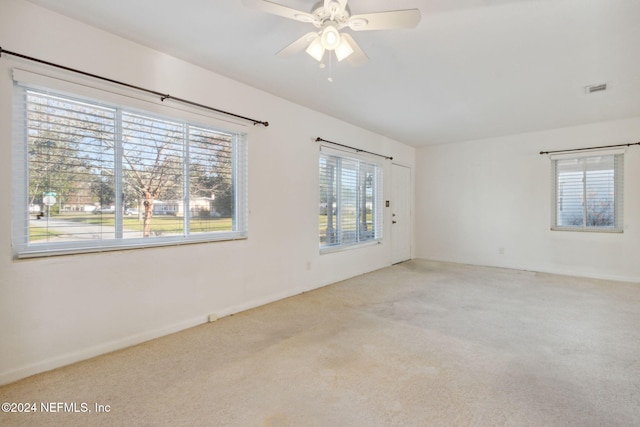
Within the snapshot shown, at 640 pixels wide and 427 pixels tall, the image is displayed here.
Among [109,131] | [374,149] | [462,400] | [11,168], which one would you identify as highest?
[374,149]

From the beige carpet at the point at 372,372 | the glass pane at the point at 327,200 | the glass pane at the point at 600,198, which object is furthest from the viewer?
the glass pane at the point at 600,198

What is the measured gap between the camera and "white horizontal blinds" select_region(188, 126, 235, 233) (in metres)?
2.89

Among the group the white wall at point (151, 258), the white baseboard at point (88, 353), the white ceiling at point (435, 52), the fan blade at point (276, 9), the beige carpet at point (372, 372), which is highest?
the white ceiling at point (435, 52)

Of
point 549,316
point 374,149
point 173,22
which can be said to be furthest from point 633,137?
point 173,22

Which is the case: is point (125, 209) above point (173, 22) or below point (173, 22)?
below

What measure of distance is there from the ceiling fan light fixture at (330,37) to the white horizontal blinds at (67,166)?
180 cm

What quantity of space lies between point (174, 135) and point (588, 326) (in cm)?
426

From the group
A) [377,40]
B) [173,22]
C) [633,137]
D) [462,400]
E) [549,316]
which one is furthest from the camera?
[633,137]

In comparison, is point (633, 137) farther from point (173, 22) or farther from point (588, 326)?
point (173, 22)

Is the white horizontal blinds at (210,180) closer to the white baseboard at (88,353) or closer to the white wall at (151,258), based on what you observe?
the white wall at (151,258)

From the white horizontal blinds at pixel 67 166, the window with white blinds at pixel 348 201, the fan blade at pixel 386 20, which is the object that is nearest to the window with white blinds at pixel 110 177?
the white horizontal blinds at pixel 67 166

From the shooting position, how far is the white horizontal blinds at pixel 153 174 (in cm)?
247

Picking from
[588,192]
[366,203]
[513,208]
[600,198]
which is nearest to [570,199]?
[588,192]

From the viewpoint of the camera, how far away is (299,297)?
370cm
